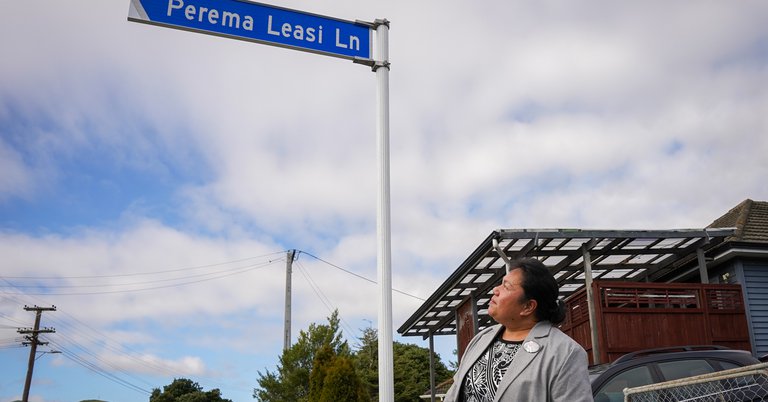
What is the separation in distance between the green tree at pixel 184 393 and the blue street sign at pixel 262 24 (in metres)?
46.0

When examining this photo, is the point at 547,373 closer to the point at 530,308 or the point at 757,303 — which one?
the point at 530,308

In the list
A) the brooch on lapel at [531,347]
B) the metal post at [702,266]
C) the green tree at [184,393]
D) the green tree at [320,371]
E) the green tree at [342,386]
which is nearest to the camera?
the brooch on lapel at [531,347]

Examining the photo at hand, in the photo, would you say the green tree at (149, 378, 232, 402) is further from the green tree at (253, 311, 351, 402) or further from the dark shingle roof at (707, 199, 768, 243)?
the dark shingle roof at (707, 199, 768, 243)

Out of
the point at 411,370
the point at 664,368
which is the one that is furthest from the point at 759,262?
the point at 411,370

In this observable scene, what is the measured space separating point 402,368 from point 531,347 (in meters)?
39.6

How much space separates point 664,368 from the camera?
7617 mm

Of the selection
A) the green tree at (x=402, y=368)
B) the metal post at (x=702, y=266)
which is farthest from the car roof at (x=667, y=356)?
the green tree at (x=402, y=368)

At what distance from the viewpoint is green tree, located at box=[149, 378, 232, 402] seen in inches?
1914

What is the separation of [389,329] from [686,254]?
12.0 m

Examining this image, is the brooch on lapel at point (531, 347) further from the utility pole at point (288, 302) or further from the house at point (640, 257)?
the utility pole at point (288, 302)

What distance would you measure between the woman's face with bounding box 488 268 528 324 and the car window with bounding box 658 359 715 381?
546cm

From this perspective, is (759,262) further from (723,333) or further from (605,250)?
(605,250)

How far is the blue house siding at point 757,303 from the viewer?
15211mm

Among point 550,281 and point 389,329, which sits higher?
point 389,329
